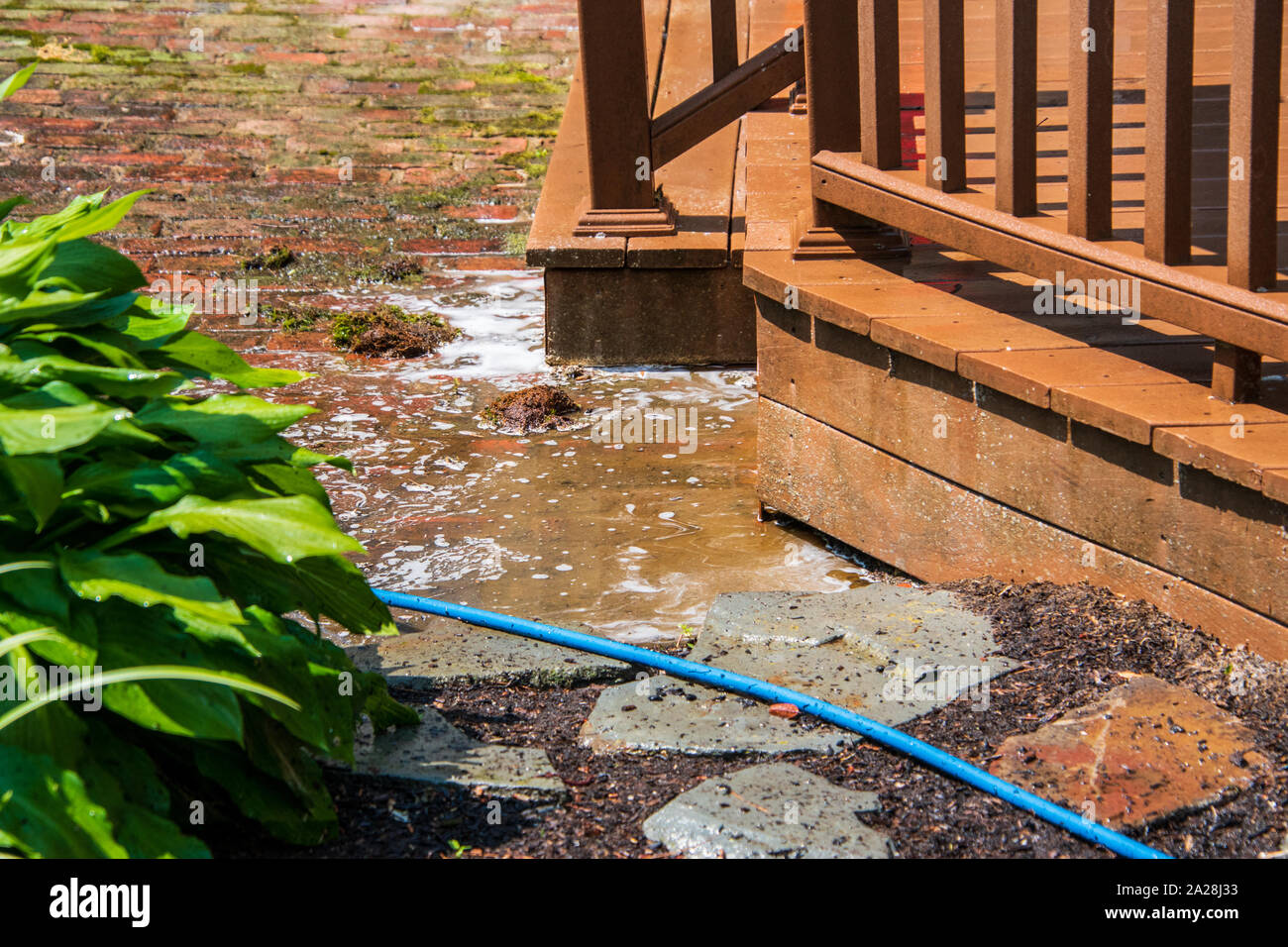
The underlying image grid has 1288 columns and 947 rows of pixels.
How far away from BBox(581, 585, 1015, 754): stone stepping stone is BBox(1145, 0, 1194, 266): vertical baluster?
36.4 inches

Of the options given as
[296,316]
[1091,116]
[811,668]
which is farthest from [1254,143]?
[296,316]

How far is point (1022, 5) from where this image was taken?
2.88 metres

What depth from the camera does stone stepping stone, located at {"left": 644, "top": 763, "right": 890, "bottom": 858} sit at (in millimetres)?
1959

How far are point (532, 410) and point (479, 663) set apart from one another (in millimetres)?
1938

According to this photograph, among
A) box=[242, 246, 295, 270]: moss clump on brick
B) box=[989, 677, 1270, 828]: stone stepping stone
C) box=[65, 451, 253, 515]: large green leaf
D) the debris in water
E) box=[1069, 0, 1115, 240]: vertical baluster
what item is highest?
box=[1069, 0, 1115, 240]: vertical baluster

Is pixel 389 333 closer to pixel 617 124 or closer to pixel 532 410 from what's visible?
pixel 532 410

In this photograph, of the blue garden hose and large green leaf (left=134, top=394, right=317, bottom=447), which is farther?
the blue garden hose

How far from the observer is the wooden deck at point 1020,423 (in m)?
2.59

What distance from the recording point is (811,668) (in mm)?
2678

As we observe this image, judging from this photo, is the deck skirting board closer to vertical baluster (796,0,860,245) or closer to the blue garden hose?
vertical baluster (796,0,860,245)

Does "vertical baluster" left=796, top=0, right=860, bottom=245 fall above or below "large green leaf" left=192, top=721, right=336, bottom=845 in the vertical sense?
above

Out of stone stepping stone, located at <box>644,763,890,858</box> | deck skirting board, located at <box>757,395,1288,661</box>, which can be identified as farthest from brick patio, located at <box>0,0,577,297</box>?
stone stepping stone, located at <box>644,763,890,858</box>

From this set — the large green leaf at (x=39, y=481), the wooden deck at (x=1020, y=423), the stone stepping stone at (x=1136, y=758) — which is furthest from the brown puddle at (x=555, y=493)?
the large green leaf at (x=39, y=481)

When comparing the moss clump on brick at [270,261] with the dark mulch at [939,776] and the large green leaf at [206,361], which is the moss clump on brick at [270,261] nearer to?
the dark mulch at [939,776]
